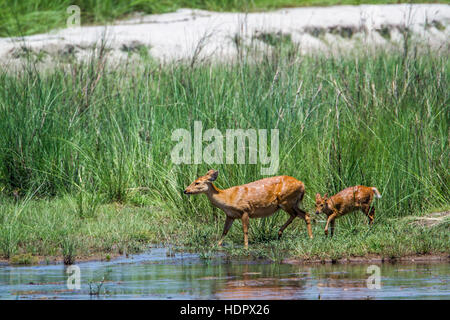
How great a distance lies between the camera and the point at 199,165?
10617mm

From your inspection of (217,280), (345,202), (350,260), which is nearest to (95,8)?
(345,202)

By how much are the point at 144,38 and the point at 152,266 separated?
11.2 metres

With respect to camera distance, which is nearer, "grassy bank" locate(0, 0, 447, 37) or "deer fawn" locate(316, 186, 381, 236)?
"deer fawn" locate(316, 186, 381, 236)

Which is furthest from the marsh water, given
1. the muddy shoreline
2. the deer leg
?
the deer leg

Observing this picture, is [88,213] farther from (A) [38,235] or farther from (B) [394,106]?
(B) [394,106]

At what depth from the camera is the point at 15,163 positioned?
462 inches

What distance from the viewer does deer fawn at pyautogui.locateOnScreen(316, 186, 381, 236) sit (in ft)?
30.4

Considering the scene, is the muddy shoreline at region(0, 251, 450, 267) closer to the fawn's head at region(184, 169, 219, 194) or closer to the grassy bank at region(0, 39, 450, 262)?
the grassy bank at region(0, 39, 450, 262)

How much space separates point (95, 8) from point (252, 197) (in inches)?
549

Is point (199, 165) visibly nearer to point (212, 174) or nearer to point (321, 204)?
point (212, 174)

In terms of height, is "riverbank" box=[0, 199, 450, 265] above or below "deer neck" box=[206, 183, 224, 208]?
below

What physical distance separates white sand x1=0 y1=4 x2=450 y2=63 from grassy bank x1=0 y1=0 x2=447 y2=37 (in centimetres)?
61

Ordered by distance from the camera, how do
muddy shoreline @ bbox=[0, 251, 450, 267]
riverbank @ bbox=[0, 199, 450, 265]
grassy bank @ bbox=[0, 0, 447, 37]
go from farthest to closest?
grassy bank @ bbox=[0, 0, 447, 37] → riverbank @ bbox=[0, 199, 450, 265] → muddy shoreline @ bbox=[0, 251, 450, 267]
